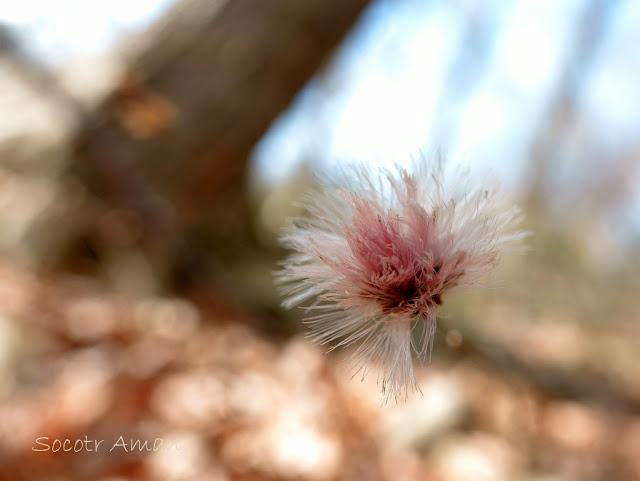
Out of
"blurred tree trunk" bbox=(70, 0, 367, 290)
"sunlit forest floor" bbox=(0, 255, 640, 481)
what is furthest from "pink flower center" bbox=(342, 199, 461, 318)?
Result: "blurred tree trunk" bbox=(70, 0, 367, 290)

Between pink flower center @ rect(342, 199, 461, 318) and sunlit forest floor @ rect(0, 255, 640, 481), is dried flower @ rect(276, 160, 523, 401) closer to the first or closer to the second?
pink flower center @ rect(342, 199, 461, 318)

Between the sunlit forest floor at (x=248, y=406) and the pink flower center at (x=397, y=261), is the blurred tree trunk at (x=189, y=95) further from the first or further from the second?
the pink flower center at (x=397, y=261)

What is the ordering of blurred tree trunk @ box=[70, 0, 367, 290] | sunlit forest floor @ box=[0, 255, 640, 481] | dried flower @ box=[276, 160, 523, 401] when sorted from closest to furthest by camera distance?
dried flower @ box=[276, 160, 523, 401], sunlit forest floor @ box=[0, 255, 640, 481], blurred tree trunk @ box=[70, 0, 367, 290]

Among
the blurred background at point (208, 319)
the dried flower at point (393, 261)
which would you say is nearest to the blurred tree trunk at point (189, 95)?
the blurred background at point (208, 319)

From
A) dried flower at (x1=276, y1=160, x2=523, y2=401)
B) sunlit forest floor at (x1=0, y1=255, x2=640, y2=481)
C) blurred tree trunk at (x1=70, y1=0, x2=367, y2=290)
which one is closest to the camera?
dried flower at (x1=276, y1=160, x2=523, y2=401)

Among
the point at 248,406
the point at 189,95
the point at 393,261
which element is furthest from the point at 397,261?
the point at 189,95

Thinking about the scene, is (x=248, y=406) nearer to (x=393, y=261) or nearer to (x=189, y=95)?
(x=393, y=261)

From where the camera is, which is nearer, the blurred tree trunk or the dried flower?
the dried flower
